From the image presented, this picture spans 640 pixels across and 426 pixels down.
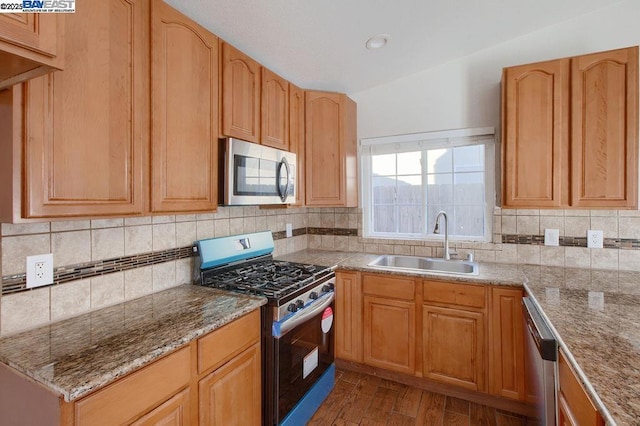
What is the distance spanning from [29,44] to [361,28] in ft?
5.82

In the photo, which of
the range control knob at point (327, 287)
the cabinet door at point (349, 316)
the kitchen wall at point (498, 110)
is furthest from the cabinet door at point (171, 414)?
the kitchen wall at point (498, 110)

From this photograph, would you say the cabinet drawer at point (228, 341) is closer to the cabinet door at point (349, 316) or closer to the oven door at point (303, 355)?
the oven door at point (303, 355)

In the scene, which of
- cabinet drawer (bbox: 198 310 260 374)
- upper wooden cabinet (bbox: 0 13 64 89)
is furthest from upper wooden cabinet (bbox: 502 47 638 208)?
upper wooden cabinet (bbox: 0 13 64 89)

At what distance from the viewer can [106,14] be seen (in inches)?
46.3

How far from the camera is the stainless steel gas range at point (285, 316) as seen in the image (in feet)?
5.27

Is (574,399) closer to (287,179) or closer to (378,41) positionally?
(287,179)

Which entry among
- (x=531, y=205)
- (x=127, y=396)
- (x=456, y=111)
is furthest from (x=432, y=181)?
(x=127, y=396)

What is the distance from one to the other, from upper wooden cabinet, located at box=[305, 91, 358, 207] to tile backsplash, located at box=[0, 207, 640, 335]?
43 centimetres

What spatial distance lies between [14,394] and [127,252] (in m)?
0.70

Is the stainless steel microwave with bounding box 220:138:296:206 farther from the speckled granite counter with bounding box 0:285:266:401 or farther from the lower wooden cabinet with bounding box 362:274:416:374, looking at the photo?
the lower wooden cabinet with bounding box 362:274:416:374

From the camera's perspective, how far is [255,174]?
191 centimetres

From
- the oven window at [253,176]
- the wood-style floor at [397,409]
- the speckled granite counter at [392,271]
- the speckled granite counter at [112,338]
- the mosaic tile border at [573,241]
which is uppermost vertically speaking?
the oven window at [253,176]

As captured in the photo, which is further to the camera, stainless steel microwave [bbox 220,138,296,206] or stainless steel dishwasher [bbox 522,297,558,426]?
stainless steel microwave [bbox 220,138,296,206]

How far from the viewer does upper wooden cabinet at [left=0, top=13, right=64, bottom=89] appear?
0.76 metres
